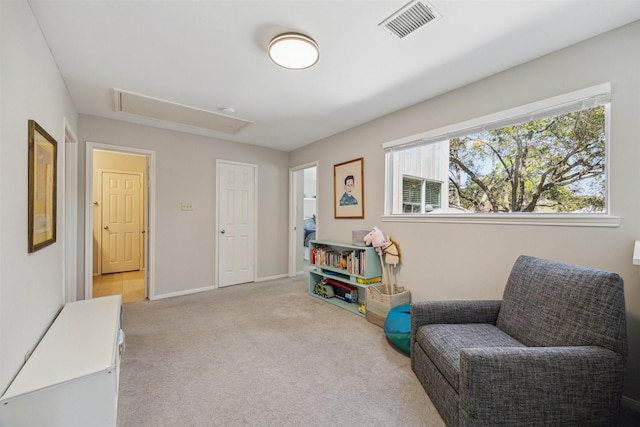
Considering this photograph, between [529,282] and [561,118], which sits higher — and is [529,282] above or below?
below

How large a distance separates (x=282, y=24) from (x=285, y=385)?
240cm

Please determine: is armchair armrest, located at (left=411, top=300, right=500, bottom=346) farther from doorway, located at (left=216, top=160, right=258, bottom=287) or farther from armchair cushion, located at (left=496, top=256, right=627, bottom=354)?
doorway, located at (left=216, top=160, right=258, bottom=287)

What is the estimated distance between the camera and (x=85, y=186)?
3.23m

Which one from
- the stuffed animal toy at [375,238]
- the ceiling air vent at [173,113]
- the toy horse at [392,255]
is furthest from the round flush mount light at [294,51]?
the toy horse at [392,255]

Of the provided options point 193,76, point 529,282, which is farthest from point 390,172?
point 193,76

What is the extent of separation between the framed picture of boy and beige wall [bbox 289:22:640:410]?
11 cm

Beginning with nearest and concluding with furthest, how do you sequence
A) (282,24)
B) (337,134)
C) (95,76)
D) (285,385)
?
1. (282,24)
2. (285,385)
3. (95,76)
4. (337,134)

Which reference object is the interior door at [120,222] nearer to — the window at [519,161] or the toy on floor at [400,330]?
the window at [519,161]

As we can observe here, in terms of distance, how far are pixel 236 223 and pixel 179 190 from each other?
988mm

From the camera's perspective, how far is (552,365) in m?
1.26

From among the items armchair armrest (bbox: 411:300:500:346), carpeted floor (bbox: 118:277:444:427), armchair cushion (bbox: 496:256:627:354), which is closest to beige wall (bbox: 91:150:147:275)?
carpeted floor (bbox: 118:277:444:427)

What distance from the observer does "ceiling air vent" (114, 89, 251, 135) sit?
2817 mm

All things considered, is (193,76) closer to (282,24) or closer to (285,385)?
(282,24)

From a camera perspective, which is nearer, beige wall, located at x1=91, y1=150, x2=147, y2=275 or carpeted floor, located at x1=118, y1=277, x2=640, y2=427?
A: carpeted floor, located at x1=118, y1=277, x2=640, y2=427
